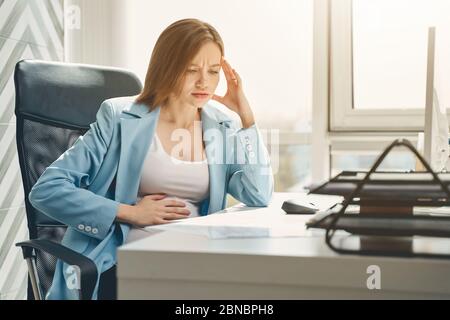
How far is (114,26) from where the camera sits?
8.66ft

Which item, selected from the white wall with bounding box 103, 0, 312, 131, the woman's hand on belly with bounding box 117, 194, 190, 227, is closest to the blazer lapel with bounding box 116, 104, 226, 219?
the woman's hand on belly with bounding box 117, 194, 190, 227

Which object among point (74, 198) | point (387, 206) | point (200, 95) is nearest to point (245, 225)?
point (387, 206)

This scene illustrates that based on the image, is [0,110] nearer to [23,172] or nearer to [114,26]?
[114,26]

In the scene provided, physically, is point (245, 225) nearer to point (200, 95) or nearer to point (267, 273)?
point (267, 273)

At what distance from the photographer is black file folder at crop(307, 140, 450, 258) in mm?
763

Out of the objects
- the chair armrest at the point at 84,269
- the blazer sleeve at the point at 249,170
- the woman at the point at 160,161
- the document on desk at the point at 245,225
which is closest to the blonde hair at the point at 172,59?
the woman at the point at 160,161

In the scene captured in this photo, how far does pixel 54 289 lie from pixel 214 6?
148cm

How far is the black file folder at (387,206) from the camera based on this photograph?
0.76 metres

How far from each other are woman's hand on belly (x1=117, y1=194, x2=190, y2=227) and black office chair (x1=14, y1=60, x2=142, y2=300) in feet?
0.78

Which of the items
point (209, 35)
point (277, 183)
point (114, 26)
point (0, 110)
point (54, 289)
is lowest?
point (54, 289)

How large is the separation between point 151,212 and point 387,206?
29.7 inches

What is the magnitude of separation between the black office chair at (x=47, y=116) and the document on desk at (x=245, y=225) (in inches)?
20.0

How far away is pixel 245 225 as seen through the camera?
45.6 inches
